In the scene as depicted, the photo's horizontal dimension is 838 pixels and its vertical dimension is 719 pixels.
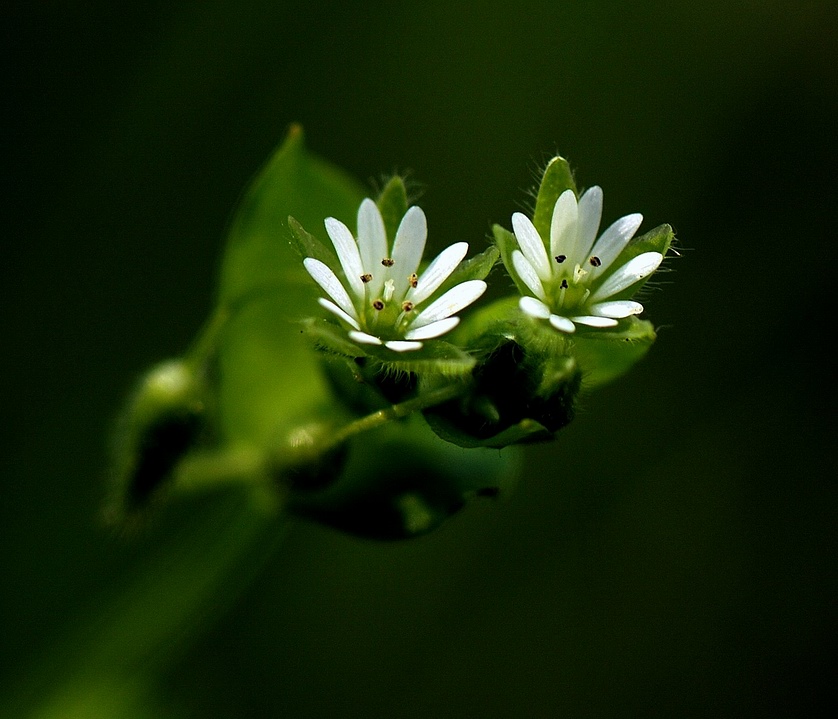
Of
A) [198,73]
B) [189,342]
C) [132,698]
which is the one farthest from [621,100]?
[132,698]

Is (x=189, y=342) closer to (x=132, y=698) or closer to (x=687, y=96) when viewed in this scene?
(x=132, y=698)

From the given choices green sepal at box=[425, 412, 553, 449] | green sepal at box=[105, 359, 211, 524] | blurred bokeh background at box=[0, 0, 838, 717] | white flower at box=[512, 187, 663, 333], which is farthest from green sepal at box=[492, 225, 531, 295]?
blurred bokeh background at box=[0, 0, 838, 717]

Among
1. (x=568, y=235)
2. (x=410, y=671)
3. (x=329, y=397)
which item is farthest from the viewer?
(x=410, y=671)

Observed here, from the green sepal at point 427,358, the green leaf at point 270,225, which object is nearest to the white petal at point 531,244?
the green sepal at point 427,358

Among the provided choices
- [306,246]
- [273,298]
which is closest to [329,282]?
[306,246]

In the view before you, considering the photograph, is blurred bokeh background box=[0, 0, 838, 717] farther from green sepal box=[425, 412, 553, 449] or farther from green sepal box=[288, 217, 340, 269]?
green sepal box=[288, 217, 340, 269]
